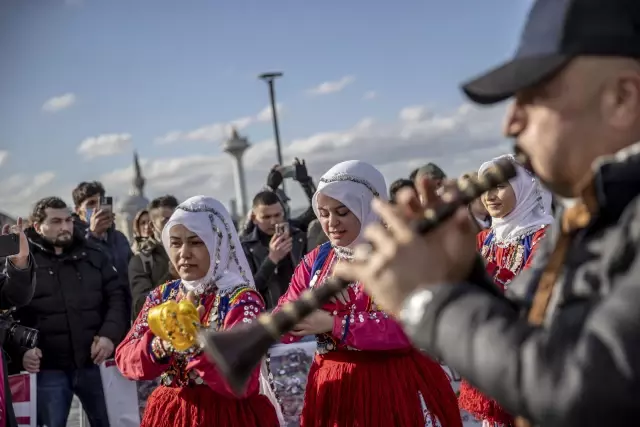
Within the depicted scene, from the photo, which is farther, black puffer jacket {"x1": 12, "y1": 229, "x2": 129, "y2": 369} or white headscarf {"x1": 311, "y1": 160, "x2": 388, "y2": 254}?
black puffer jacket {"x1": 12, "y1": 229, "x2": 129, "y2": 369}

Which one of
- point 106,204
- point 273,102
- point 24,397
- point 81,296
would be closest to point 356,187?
point 81,296

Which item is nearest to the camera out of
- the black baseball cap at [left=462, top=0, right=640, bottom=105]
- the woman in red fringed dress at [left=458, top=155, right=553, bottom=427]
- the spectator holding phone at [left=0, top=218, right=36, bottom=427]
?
the black baseball cap at [left=462, top=0, right=640, bottom=105]

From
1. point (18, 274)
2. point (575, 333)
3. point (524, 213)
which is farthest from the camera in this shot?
point (18, 274)

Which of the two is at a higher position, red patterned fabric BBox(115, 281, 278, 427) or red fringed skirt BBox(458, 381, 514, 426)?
red patterned fabric BBox(115, 281, 278, 427)

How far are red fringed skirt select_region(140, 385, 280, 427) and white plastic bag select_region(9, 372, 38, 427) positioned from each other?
83.3 inches

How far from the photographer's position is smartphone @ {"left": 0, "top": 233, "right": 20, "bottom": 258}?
4801 mm

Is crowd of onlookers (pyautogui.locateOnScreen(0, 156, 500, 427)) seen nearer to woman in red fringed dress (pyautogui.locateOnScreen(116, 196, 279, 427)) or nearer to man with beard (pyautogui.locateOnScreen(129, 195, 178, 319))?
man with beard (pyautogui.locateOnScreen(129, 195, 178, 319))

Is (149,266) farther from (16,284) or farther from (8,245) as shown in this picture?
(8,245)

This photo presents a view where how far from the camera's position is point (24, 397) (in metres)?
5.23

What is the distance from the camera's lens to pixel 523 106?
53.0 inches

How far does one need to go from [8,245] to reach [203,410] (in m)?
2.20

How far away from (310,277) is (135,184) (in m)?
72.7

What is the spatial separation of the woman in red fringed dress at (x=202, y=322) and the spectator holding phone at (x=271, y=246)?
2.13 metres

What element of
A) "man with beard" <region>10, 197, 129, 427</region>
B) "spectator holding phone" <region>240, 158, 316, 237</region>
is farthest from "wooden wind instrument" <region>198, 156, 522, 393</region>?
"spectator holding phone" <region>240, 158, 316, 237</region>
